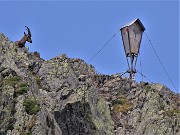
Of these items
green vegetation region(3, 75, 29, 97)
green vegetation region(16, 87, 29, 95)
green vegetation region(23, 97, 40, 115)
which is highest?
green vegetation region(3, 75, 29, 97)

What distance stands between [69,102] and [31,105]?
216 inches

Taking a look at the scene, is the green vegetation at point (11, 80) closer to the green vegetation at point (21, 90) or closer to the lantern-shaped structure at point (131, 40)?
the green vegetation at point (21, 90)

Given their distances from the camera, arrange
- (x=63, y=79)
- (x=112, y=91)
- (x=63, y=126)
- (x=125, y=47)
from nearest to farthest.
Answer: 1. (x=63, y=126)
2. (x=63, y=79)
3. (x=112, y=91)
4. (x=125, y=47)

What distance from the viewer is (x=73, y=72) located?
1905 inches

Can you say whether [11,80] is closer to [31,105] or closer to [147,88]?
[31,105]

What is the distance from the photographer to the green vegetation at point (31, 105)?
1327 inches

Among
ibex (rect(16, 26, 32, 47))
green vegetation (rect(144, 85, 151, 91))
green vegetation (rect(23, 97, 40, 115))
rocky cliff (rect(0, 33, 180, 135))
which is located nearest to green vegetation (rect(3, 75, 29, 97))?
rocky cliff (rect(0, 33, 180, 135))

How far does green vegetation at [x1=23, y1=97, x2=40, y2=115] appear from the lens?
33713 millimetres

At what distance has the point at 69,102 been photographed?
3916 cm

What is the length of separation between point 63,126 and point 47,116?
12.7 ft

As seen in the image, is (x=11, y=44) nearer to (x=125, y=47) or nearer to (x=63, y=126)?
(x=63, y=126)

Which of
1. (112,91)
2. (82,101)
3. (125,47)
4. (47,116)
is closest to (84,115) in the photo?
(82,101)

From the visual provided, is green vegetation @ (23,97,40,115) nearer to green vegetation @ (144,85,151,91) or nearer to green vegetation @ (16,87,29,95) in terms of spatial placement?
green vegetation @ (16,87,29,95)

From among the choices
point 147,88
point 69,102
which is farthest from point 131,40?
point 69,102
